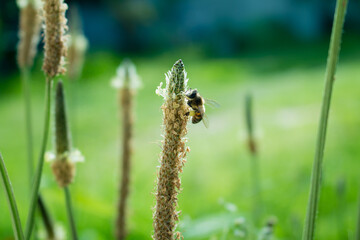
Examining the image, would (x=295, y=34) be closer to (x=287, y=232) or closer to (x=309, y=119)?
(x=309, y=119)

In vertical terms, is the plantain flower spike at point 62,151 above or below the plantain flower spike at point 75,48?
below

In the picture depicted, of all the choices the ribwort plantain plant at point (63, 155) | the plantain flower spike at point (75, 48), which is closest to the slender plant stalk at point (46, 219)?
the ribwort plantain plant at point (63, 155)

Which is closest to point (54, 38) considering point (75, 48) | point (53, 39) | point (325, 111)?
point (53, 39)

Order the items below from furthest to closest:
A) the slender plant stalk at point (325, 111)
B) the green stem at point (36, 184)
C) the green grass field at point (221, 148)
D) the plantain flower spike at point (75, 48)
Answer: the green grass field at point (221, 148), the plantain flower spike at point (75, 48), the green stem at point (36, 184), the slender plant stalk at point (325, 111)

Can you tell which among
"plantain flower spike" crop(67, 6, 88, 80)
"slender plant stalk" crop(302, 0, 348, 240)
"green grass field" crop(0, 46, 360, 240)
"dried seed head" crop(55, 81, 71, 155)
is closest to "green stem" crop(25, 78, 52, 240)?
"dried seed head" crop(55, 81, 71, 155)

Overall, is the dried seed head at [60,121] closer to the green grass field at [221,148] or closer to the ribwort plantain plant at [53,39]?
the ribwort plantain plant at [53,39]

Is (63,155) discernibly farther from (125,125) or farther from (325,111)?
(325,111)

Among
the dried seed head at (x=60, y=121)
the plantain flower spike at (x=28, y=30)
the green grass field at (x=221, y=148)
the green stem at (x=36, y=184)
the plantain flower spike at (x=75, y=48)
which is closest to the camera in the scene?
the green stem at (x=36, y=184)
